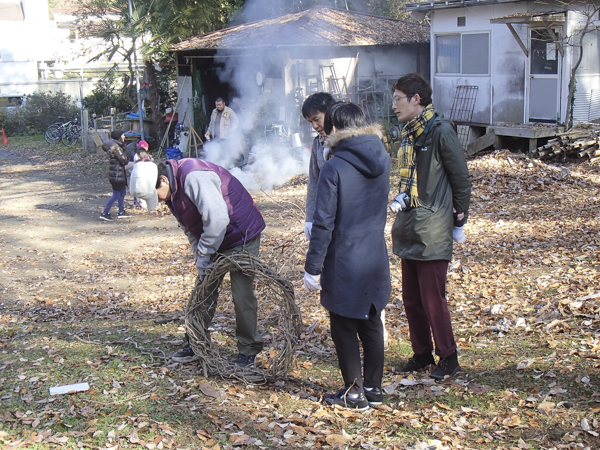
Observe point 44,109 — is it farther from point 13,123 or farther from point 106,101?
point 106,101

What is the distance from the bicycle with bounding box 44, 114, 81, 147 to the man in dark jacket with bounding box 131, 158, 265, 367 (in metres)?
22.4

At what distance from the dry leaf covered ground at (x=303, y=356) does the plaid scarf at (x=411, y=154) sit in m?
1.39

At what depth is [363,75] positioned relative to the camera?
18.7 metres

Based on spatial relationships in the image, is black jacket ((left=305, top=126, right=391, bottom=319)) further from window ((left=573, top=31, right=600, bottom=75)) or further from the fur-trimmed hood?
window ((left=573, top=31, right=600, bottom=75))

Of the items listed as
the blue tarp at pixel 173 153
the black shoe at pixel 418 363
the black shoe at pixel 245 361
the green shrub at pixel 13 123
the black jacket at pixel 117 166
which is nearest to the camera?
the black shoe at pixel 418 363

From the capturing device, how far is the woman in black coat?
3545 mm

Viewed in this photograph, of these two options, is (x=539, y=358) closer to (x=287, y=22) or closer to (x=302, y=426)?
(x=302, y=426)

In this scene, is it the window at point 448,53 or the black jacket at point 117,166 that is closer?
the black jacket at point 117,166

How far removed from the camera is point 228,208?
14.1 ft

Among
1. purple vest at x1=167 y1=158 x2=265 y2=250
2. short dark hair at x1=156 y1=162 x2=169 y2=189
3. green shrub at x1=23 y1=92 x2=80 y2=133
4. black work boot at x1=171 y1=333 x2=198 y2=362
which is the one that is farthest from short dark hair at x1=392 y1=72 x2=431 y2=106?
green shrub at x1=23 y1=92 x2=80 y2=133

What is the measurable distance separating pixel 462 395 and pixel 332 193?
5.56 ft

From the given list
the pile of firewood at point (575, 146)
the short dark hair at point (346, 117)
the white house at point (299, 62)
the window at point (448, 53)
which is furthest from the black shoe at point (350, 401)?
the window at point (448, 53)

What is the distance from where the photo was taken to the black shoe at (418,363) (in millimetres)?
4430

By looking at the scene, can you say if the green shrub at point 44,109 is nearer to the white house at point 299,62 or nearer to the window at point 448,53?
the white house at point 299,62
